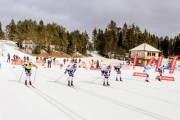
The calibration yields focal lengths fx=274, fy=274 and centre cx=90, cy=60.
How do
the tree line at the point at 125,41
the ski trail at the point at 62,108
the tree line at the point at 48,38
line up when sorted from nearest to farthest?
the ski trail at the point at 62,108 → the tree line at the point at 48,38 → the tree line at the point at 125,41

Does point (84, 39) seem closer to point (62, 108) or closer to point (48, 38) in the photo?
point (48, 38)

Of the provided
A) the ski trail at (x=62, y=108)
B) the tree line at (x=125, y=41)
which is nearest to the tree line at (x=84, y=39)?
the tree line at (x=125, y=41)

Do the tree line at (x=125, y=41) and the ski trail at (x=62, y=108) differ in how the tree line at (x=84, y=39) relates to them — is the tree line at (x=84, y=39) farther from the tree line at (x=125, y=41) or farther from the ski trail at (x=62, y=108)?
the ski trail at (x=62, y=108)

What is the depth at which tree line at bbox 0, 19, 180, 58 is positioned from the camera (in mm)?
100812

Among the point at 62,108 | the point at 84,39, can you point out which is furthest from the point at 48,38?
the point at 62,108

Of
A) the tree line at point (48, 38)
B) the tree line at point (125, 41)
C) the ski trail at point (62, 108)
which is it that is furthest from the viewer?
the tree line at point (125, 41)

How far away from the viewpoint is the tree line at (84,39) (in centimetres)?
10081

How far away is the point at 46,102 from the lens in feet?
44.4

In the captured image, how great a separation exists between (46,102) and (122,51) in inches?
3895

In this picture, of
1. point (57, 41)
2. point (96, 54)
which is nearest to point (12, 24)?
point (57, 41)

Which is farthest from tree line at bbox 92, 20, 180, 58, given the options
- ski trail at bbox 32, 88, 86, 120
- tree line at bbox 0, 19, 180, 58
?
ski trail at bbox 32, 88, 86, 120

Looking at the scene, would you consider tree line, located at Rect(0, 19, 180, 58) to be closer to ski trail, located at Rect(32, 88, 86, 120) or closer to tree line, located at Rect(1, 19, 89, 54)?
tree line, located at Rect(1, 19, 89, 54)

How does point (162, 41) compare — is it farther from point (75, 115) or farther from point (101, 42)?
→ point (75, 115)

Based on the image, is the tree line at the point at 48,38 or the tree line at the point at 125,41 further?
the tree line at the point at 125,41
